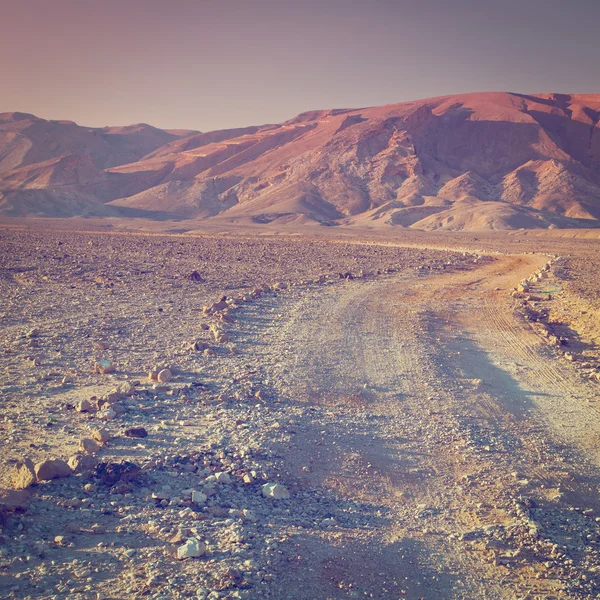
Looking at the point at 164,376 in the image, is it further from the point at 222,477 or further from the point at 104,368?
the point at 222,477

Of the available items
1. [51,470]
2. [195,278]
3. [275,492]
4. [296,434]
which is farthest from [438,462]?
[195,278]

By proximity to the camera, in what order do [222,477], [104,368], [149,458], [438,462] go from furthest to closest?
[104,368] → [438,462] → [149,458] → [222,477]

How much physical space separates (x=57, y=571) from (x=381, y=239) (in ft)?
177

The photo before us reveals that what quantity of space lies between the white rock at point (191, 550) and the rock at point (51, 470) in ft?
5.96

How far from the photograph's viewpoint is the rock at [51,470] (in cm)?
612

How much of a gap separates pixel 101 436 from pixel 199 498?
6.29 feet

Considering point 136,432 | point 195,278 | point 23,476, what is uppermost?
point 195,278

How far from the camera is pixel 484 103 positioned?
125 metres

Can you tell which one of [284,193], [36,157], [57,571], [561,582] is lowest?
[561,582]

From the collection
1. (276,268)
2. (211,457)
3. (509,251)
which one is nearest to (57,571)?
(211,457)

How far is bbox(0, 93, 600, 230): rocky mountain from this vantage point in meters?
86.4

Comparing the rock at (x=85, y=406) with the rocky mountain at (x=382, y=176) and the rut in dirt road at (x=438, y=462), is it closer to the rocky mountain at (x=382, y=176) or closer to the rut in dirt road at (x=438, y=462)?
the rut in dirt road at (x=438, y=462)

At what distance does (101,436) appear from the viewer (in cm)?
734

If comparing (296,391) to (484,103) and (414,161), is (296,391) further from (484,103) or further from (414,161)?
(484,103)
